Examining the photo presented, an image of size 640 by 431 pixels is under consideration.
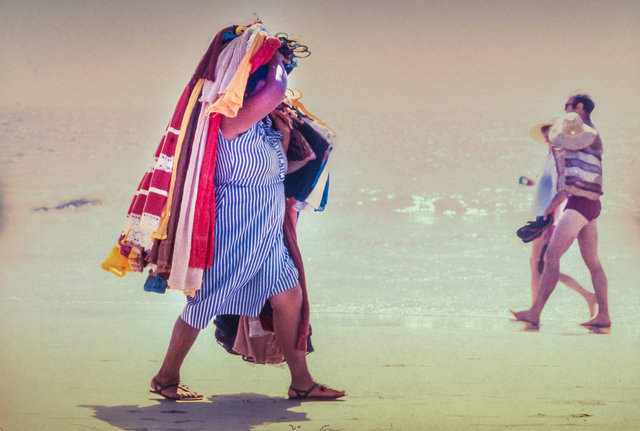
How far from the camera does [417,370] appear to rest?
4633 mm

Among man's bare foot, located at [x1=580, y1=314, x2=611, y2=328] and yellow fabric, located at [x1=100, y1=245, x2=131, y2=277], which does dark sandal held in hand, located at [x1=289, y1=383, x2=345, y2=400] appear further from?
man's bare foot, located at [x1=580, y1=314, x2=611, y2=328]

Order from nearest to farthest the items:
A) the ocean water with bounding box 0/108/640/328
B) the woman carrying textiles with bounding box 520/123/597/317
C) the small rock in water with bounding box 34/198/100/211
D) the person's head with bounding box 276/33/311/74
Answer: the person's head with bounding box 276/33/311/74 → the woman carrying textiles with bounding box 520/123/597/317 → the ocean water with bounding box 0/108/640/328 → the small rock in water with bounding box 34/198/100/211

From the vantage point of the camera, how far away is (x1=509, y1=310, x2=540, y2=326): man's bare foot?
602cm

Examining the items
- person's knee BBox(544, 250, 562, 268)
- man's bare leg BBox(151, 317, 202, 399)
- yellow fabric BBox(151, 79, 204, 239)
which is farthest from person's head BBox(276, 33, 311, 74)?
person's knee BBox(544, 250, 562, 268)

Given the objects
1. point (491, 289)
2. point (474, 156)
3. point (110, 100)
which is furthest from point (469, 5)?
point (474, 156)

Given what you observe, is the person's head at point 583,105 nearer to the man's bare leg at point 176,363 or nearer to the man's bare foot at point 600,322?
the man's bare foot at point 600,322

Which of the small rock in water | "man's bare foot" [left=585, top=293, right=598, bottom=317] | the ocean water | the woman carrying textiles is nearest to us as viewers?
the woman carrying textiles

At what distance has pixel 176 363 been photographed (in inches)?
157

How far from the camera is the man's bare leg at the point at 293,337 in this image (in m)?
4.02

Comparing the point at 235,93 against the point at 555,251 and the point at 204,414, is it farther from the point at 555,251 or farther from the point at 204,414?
the point at 555,251

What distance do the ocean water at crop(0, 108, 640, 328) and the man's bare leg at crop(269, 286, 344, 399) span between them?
91.0 inches

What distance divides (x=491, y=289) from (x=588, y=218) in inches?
61.4

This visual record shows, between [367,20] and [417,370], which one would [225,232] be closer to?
[417,370]

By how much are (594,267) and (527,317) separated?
0.57 meters
